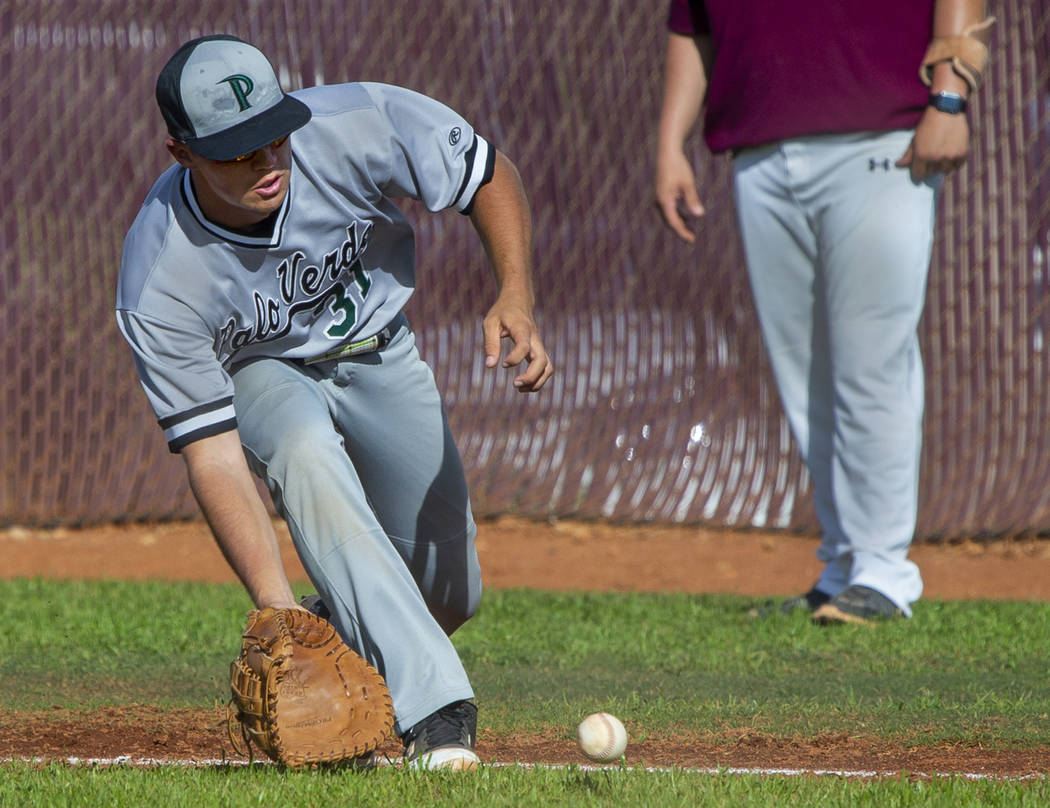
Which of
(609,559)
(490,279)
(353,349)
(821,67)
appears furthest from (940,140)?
(490,279)

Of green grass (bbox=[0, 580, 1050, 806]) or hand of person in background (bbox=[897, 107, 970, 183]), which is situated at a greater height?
→ hand of person in background (bbox=[897, 107, 970, 183])

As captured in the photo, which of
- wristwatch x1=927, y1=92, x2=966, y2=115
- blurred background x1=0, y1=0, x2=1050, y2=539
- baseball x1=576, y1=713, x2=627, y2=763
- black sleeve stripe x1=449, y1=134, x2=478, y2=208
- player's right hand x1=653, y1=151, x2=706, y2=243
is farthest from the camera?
blurred background x1=0, y1=0, x2=1050, y2=539

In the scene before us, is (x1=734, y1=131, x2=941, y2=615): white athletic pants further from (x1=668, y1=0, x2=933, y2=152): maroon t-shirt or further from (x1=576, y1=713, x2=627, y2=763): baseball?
(x1=576, y1=713, x2=627, y2=763): baseball

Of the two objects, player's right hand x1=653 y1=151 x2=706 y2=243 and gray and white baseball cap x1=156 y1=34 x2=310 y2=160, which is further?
player's right hand x1=653 y1=151 x2=706 y2=243

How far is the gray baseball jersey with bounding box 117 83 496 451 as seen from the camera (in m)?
3.63

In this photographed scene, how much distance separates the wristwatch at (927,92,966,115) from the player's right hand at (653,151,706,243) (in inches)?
37.5

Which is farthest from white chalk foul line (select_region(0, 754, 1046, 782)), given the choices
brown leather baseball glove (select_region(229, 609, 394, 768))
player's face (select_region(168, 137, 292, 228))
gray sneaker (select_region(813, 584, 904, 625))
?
gray sneaker (select_region(813, 584, 904, 625))

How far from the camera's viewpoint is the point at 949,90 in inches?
Answer: 212

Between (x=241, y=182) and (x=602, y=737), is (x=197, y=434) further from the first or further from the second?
(x=602, y=737)

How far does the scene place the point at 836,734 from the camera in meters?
4.07

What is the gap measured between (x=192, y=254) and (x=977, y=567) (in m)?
5.28

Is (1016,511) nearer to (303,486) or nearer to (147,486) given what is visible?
(147,486)

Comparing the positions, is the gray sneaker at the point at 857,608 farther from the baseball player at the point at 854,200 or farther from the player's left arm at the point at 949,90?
the player's left arm at the point at 949,90

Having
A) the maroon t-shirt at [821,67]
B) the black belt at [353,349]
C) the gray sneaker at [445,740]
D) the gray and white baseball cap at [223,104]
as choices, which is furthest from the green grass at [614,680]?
the maroon t-shirt at [821,67]
